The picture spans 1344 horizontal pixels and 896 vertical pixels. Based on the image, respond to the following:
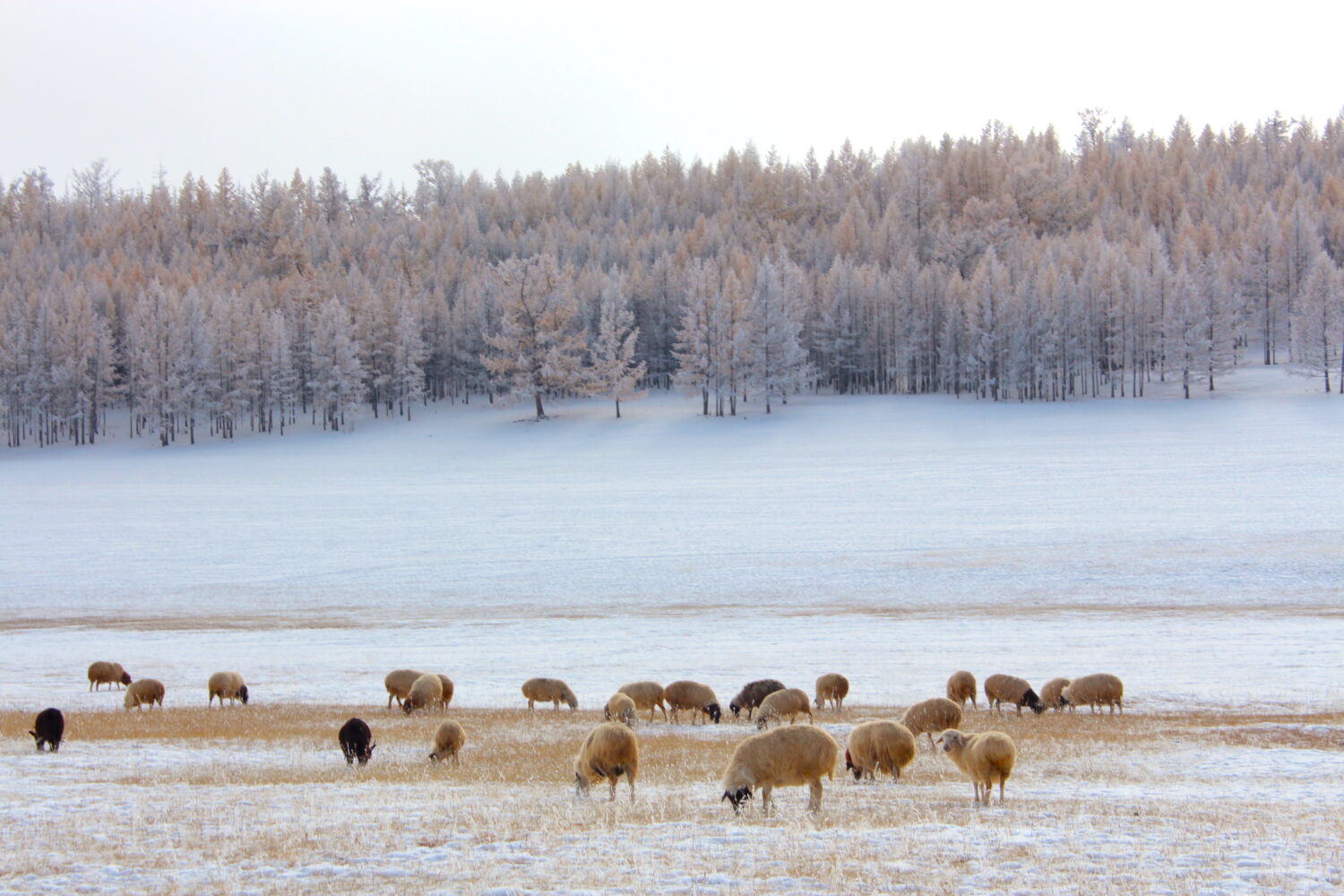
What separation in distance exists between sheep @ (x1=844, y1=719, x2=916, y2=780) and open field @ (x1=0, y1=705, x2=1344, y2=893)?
39cm

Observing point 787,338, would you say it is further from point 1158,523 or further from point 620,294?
point 1158,523

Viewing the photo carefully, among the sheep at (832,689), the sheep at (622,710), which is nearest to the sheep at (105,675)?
the sheep at (622,710)

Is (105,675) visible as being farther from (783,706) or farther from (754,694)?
(783,706)

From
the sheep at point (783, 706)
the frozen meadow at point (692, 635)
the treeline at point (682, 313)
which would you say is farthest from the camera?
the treeline at point (682, 313)

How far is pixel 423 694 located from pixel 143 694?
20.7ft

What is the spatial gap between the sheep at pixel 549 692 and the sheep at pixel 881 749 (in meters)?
8.72

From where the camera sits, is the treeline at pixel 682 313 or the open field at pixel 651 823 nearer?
the open field at pixel 651 823

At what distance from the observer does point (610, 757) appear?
10891 mm

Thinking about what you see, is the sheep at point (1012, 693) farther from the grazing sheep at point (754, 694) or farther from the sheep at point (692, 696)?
the sheep at point (692, 696)

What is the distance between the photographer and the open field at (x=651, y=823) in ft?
24.8

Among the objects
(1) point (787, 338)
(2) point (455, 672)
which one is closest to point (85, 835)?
(2) point (455, 672)

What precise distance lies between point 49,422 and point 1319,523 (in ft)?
384

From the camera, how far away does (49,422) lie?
360 ft

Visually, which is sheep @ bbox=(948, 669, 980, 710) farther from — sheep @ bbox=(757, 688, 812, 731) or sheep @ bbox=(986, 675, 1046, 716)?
sheep @ bbox=(757, 688, 812, 731)
